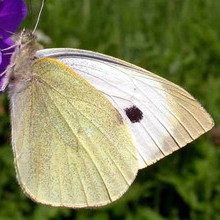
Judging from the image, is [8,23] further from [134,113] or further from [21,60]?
[134,113]

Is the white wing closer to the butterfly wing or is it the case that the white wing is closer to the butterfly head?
the butterfly wing

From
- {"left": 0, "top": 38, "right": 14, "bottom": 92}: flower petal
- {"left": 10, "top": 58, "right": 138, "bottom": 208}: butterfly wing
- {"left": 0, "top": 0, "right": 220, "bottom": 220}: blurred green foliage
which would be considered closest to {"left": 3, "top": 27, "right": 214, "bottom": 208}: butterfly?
{"left": 10, "top": 58, "right": 138, "bottom": 208}: butterfly wing

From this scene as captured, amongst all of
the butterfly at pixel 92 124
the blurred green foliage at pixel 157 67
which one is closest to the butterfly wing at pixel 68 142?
the butterfly at pixel 92 124

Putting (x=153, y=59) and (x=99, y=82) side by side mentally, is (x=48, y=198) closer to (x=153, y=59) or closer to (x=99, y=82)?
(x=99, y=82)

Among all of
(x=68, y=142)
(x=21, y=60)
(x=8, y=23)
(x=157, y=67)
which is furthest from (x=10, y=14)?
(x=157, y=67)

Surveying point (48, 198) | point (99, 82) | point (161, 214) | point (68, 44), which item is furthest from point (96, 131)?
point (68, 44)

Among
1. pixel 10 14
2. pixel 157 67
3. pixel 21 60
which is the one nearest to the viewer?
pixel 10 14
